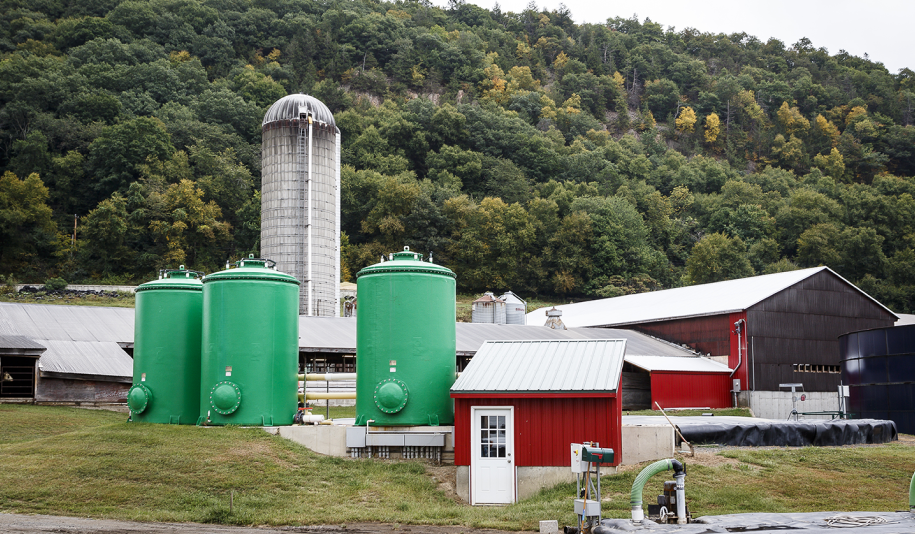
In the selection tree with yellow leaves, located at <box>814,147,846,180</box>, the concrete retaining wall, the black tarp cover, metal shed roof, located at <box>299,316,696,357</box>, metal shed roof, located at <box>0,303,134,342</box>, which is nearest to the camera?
→ the black tarp cover

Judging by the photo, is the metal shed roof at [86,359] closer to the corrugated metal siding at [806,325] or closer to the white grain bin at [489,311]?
the white grain bin at [489,311]

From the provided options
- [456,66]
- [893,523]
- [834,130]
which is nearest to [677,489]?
[893,523]

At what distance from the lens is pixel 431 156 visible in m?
88.8

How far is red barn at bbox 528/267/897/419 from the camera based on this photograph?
37.2 m

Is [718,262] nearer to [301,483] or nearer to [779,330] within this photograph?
[779,330]

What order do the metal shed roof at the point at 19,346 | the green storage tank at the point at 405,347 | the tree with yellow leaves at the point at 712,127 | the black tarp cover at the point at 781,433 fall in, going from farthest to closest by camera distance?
the tree with yellow leaves at the point at 712,127 < the metal shed roof at the point at 19,346 < the black tarp cover at the point at 781,433 < the green storage tank at the point at 405,347

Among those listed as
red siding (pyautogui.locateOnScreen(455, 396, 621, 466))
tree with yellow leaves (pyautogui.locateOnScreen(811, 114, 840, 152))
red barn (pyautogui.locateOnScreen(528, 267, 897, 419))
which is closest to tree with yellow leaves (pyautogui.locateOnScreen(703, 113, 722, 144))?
tree with yellow leaves (pyautogui.locateOnScreen(811, 114, 840, 152))

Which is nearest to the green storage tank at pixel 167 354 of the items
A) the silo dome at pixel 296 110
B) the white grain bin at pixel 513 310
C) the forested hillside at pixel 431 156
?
the silo dome at pixel 296 110

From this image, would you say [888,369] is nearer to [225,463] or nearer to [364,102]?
[225,463]

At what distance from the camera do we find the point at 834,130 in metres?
119

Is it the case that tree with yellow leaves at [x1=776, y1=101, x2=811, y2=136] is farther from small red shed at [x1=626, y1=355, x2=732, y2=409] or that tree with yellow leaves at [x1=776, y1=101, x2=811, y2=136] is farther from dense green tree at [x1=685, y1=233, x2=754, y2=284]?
small red shed at [x1=626, y1=355, x2=732, y2=409]

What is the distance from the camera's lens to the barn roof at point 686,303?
128ft

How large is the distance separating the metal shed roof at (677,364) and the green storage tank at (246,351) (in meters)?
19.1

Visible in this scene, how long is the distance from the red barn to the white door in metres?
19.8
